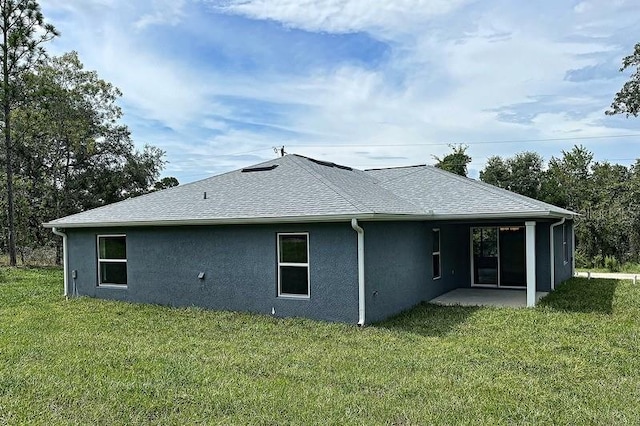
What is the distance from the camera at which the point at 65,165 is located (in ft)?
83.9

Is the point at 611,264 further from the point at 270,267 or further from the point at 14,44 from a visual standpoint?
the point at 14,44

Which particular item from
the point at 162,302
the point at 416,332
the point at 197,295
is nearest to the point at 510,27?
the point at 416,332

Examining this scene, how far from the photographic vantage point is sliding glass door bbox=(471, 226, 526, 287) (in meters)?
12.9

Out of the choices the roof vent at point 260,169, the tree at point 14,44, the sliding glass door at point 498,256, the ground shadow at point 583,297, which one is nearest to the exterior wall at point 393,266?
the sliding glass door at point 498,256

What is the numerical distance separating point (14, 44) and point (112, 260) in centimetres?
1421

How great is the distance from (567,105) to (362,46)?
11374mm

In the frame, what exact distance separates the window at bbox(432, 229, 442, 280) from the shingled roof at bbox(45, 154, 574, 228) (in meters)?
0.94

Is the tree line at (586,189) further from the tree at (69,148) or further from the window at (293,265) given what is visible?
the tree at (69,148)

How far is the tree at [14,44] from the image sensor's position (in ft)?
65.6

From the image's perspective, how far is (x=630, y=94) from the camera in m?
20.8

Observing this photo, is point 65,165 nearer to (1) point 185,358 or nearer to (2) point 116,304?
(2) point 116,304

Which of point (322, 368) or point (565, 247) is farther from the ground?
point (565, 247)

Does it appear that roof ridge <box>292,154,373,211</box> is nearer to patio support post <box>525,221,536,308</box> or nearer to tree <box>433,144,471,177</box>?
patio support post <box>525,221,536,308</box>

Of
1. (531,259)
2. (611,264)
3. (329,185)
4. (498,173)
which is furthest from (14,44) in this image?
(498,173)
